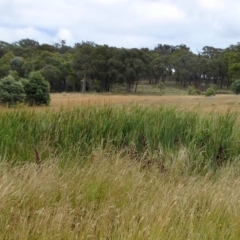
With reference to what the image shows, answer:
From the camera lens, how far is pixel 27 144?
4.91 metres

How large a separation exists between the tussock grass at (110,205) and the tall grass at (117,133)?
39.1 inches

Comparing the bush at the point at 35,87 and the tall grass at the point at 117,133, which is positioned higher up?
the tall grass at the point at 117,133

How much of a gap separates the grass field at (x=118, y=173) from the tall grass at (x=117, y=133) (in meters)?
0.02

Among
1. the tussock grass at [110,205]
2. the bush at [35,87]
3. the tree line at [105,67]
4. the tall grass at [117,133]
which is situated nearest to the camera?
the tussock grass at [110,205]

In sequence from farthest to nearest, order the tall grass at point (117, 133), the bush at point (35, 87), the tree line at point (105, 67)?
the tree line at point (105, 67), the bush at point (35, 87), the tall grass at point (117, 133)

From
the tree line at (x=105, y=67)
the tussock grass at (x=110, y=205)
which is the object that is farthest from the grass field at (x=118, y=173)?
the tree line at (x=105, y=67)

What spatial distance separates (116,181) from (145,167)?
3.05 feet

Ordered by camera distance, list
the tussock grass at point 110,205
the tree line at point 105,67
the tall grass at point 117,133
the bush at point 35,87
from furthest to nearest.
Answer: the tree line at point 105,67 < the bush at point 35,87 < the tall grass at point 117,133 < the tussock grass at point 110,205

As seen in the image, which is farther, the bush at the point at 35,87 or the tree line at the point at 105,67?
the tree line at the point at 105,67

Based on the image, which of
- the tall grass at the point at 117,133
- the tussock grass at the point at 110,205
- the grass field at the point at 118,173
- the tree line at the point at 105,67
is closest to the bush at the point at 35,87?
the tree line at the point at 105,67

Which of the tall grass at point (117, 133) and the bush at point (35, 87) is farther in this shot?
the bush at point (35, 87)

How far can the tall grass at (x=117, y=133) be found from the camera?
4.98 meters

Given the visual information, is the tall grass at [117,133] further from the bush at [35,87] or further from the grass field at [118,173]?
the bush at [35,87]

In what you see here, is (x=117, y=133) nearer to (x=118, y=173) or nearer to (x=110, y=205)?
(x=118, y=173)
